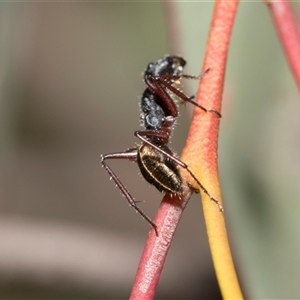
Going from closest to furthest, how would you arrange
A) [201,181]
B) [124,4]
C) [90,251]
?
[201,181], [124,4], [90,251]

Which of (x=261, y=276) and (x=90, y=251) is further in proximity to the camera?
(x=90, y=251)

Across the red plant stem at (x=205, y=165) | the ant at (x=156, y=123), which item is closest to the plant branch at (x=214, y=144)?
the red plant stem at (x=205, y=165)

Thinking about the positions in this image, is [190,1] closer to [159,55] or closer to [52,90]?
[159,55]

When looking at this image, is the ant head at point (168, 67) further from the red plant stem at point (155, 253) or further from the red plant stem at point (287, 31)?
the red plant stem at point (155, 253)

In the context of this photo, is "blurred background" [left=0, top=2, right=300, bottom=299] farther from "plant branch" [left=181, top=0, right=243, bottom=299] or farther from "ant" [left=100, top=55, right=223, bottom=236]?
"plant branch" [left=181, top=0, right=243, bottom=299]

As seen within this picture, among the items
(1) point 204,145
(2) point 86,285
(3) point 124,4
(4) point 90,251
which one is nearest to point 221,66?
(1) point 204,145

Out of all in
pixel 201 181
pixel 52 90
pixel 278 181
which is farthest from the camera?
pixel 52 90

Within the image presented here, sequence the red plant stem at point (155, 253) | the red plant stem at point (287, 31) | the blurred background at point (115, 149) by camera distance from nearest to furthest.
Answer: the red plant stem at point (155, 253) → the red plant stem at point (287, 31) → the blurred background at point (115, 149)
